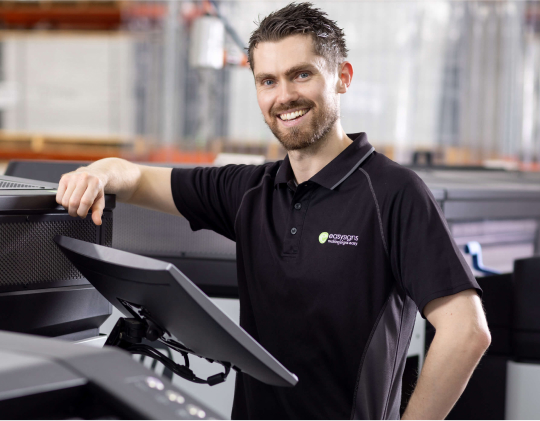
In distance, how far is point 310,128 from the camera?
3.82 feet

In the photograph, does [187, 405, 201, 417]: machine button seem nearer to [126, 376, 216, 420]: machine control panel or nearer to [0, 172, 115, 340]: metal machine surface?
[126, 376, 216, 420]: machine control panel

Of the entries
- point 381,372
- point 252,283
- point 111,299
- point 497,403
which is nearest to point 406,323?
point 381,372

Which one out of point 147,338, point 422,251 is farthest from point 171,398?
point 422,251

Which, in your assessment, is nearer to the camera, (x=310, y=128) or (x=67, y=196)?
(x=67, y=196)

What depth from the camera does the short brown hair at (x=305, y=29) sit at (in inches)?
44.7

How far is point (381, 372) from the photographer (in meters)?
1.08

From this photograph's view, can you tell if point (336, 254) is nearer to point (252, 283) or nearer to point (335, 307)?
point (335, 307)

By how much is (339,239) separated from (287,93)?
31 centimetres

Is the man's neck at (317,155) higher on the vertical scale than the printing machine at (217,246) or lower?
higher

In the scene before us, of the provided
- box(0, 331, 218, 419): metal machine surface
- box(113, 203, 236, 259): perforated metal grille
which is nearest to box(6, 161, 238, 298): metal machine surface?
box(113, 203, 236, 259): perforated metal grille

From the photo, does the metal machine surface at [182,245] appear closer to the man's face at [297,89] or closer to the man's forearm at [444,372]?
the man's face at [297,89]

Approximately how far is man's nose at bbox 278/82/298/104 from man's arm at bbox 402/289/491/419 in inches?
18.9

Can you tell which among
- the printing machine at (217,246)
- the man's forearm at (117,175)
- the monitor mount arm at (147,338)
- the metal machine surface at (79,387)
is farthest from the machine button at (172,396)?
the printing machine at (217,246)

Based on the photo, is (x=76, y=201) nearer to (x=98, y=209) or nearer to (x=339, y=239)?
(x=98, y=209)
